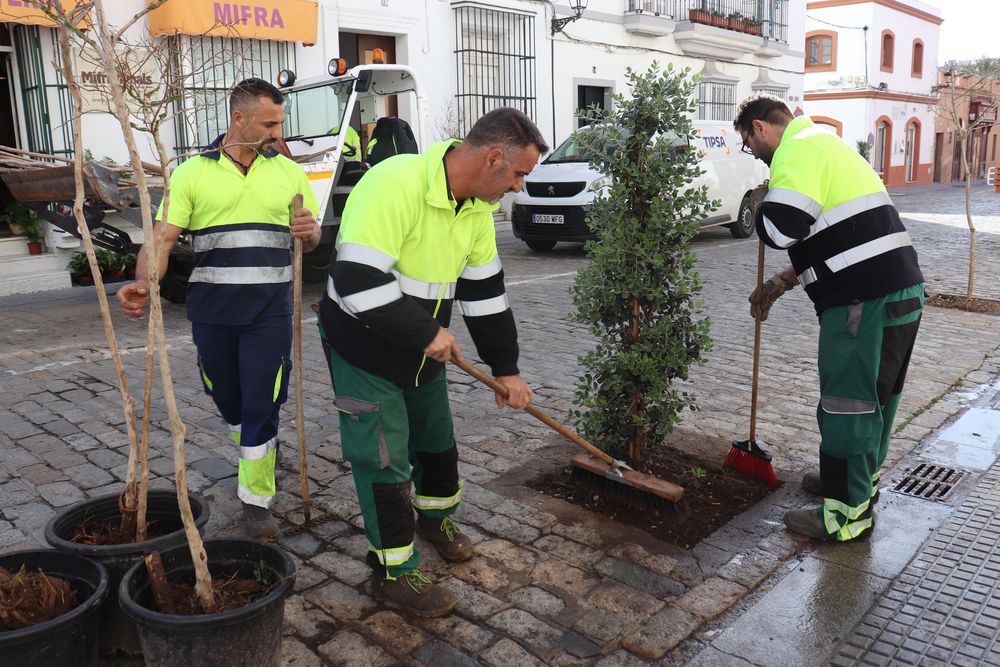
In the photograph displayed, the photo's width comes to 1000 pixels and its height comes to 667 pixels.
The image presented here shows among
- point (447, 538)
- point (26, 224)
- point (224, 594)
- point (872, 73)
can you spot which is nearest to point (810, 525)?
point (447, 538)

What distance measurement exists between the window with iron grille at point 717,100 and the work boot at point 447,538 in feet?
65.0

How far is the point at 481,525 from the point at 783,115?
7.49ft

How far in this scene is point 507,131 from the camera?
2.93m

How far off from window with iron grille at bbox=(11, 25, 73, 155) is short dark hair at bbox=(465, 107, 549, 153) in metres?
9.17

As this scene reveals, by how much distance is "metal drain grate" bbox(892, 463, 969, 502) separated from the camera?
13.9ft

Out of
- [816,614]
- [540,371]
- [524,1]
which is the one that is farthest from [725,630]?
[524,1]

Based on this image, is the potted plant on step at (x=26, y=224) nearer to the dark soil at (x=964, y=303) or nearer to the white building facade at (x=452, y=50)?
the white building facade at (x=452, y=50)

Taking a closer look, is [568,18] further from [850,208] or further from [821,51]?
[821,51]

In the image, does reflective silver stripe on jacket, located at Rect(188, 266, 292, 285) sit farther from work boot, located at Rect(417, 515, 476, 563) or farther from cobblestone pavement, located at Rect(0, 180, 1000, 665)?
work boot, located at Rect(417, 515, 476, 563)

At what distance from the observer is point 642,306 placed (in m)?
4.02

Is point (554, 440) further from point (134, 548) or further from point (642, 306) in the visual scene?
point (134, 548)

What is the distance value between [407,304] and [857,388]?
6.51 feet

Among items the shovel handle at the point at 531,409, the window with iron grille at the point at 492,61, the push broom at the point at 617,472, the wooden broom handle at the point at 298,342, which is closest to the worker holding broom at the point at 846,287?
the push broom at the point at 617,472

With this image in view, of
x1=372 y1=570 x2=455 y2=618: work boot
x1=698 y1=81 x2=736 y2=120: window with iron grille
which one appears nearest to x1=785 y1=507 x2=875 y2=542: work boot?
x1=372 y1=570 x2=455 y2=618: work boot
